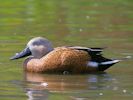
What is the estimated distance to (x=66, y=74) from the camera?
11.3 metres

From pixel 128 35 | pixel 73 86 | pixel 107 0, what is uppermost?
pixel 107 0

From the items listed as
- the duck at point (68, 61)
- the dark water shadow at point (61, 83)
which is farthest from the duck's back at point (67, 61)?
the dark water shadow at point (61, 83)

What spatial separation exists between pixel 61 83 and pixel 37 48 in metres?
1.21

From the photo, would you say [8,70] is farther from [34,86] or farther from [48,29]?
[48,29]

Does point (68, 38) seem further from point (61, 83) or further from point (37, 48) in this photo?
point (61, 83)

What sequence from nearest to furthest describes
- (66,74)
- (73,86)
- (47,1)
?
(73,86), (66,74), (47,1)

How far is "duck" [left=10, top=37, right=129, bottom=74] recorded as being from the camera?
1126cm

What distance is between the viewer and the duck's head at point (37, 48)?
1160cm

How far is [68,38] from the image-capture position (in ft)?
45.9

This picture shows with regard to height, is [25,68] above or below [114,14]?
below

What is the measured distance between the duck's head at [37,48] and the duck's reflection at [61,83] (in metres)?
0.43

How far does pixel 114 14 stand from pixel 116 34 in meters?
2.86

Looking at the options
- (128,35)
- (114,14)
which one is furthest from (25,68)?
(114,14)

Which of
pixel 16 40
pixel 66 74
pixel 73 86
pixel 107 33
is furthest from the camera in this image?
pixel 107 33
